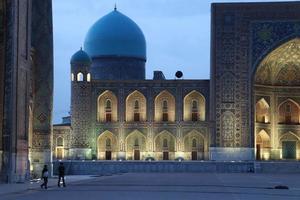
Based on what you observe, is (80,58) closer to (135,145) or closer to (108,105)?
(108,105)

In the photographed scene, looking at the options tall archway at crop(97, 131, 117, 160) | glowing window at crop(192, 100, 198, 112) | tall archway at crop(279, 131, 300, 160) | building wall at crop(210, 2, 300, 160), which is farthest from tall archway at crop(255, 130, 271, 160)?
tall archway at crop(97, 131, 117, 160)

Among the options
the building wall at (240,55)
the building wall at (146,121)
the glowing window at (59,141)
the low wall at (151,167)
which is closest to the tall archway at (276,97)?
the building wall at (240,55)

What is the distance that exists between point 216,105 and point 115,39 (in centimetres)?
952

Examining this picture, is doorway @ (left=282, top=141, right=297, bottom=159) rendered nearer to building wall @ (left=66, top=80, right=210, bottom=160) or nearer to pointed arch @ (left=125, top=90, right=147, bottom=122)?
building wall @ (left=66, top=80, right=210, bottom=160)

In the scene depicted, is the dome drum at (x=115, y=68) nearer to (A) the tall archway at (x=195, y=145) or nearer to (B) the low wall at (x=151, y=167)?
(A) the tall archway at (x=195, y=145)

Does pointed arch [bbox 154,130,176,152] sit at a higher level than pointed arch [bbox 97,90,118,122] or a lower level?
lower

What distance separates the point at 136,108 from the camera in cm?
3600

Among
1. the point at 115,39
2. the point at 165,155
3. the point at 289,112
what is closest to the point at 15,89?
the point at 165,155

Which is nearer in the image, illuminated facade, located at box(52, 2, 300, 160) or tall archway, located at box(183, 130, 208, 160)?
illuminated facade, located at box(52, 2, 300, 160)

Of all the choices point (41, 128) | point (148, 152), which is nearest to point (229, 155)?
point (148, 152)

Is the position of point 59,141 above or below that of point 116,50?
below

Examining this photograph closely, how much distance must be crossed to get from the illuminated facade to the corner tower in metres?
4.26

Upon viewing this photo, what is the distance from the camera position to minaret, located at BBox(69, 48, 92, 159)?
34.9 meters

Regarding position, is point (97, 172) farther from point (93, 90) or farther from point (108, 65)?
point (108, 65)
